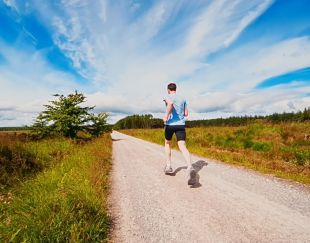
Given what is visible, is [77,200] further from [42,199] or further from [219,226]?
[219,226]

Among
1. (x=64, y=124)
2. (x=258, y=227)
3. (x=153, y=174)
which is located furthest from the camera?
(x=64, y=124)

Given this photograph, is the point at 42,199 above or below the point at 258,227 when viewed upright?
above

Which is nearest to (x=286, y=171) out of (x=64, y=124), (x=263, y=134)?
(x=263, y=134)

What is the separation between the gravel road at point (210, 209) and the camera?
3695mm

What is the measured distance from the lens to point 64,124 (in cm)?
1678

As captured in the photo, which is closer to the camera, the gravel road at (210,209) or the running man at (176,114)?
the gravel road at (210,209)

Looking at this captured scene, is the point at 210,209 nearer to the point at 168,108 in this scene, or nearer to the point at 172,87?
the point at 168,108

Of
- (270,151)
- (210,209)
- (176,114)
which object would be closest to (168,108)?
(176,114)

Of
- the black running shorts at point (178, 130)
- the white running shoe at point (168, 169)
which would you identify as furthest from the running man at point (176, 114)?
the white running shoe at point (168, 169)

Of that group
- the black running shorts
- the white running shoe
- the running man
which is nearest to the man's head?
the running man

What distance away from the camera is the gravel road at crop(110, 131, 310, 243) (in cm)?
370

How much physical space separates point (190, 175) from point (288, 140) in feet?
36.9

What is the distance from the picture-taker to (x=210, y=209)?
183 inches

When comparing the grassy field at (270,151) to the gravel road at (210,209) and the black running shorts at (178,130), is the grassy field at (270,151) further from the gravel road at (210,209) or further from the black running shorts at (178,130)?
the black running shorts at (178,130)
